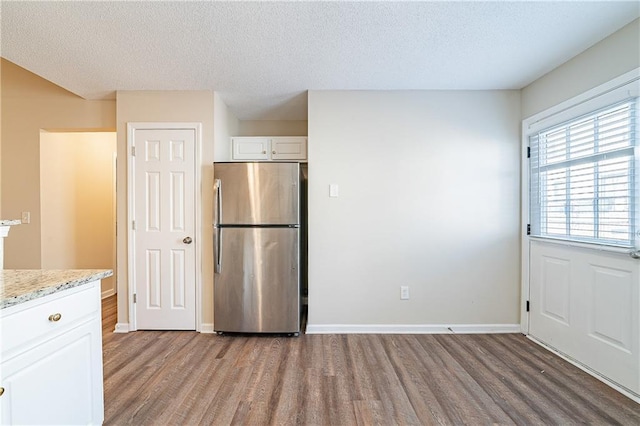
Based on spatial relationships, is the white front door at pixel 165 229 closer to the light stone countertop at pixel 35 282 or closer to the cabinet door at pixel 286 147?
the cabinet door at pixel 286 147

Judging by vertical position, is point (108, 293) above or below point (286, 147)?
below

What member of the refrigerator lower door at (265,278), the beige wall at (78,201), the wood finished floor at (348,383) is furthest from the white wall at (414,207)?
the beige wall at (78,201)

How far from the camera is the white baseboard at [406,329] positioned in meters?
2.79

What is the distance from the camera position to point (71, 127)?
10.1 feet

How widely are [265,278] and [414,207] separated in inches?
64.1

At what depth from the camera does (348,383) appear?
195 centimetres

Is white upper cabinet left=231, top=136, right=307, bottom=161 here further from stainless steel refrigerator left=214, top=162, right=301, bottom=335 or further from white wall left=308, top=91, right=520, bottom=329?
stainless steel refrigerator left=214, top=162, right=301, bottom=335

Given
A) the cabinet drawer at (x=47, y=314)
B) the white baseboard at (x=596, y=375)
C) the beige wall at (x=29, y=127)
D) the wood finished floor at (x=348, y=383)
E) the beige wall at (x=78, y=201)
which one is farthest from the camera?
the beige wall at (x=78, y=201)

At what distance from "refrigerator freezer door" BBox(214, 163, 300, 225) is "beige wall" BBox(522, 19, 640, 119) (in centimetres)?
230

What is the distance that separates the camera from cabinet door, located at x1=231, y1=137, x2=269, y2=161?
10.8 ft

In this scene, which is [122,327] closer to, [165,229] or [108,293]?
[165,229]

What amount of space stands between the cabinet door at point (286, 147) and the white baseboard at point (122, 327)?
2.29 metres

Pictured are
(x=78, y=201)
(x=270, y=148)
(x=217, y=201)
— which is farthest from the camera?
(x=78, y=201)

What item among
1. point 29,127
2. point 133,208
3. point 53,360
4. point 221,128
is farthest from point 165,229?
point 29,127
